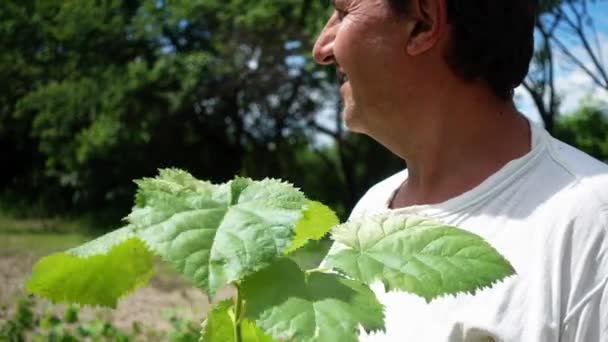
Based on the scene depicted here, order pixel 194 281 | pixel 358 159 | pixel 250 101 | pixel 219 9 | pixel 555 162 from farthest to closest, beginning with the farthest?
pixel 358 159 → pixel 250 101 → pixel 219 9 → pixel 555 162 → pixel 194 281

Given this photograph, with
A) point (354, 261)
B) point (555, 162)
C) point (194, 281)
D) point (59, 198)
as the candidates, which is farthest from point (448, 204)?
point (59, 198)

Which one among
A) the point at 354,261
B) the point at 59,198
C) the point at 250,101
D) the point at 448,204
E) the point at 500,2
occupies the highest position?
the point at 500,2

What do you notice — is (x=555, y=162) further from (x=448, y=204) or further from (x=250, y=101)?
(x=250, y=101)

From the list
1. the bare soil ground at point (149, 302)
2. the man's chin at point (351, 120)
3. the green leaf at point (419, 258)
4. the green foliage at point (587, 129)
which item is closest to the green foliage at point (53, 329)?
the bare soil ground at point (149, 302)

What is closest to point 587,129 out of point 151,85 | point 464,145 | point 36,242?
point 151,85

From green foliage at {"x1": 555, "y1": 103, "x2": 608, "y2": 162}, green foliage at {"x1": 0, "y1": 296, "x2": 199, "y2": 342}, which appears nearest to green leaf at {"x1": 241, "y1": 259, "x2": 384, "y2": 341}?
green foliage at {"x1": 0, "y1": 296, "x2": 199, "y2": 342}

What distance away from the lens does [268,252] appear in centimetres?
61

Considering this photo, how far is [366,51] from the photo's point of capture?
1.36 metres

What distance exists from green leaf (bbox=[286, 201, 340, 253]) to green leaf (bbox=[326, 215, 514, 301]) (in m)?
0.07

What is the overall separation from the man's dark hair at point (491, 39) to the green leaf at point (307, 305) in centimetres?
82

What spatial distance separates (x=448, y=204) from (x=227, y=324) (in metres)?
0.81

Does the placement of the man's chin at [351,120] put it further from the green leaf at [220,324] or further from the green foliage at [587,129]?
the green foliage at [587,129]

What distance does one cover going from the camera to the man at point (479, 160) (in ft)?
3.99

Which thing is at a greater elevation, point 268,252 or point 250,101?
point 268,252
